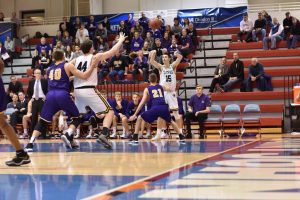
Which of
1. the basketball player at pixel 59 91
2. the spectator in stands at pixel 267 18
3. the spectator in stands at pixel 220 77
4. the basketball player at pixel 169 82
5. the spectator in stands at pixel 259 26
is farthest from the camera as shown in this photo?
the spectator in stands at pixel 267 18

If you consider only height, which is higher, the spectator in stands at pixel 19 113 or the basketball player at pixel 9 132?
the basketball player at pixel 9 132

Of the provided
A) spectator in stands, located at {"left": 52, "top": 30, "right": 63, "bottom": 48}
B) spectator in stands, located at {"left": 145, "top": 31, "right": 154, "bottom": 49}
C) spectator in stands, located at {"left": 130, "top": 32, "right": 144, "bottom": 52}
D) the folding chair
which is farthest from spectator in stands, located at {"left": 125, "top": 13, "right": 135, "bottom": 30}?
the folding chair

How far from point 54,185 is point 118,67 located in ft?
44.7

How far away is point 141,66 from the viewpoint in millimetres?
17906

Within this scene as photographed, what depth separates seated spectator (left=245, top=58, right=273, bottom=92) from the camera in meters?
16.0

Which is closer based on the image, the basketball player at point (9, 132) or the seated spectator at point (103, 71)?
the basketball player at point (9, 132)

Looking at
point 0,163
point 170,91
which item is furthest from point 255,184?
point 170,91

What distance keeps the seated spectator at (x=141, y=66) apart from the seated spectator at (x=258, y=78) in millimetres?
3338

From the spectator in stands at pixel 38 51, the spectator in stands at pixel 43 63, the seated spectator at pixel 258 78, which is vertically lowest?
the seated spectator at pixel 258 78

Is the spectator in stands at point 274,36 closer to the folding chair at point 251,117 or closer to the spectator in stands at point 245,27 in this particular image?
the spectator in stands at point 245,27

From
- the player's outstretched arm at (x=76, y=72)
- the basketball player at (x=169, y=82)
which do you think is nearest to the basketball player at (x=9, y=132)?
the player's outstretched arm at (x=76, y=72)

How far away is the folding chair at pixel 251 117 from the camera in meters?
14.4

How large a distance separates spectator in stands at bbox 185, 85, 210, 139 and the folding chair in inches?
43.9

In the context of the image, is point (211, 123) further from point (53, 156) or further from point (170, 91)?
point (53, 156)
